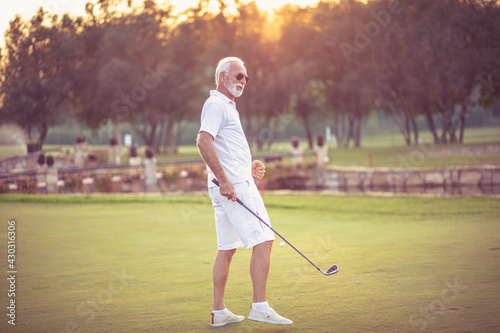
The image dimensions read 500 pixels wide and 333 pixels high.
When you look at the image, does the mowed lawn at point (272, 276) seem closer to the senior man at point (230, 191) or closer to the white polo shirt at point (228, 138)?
the senior man at point (230, 191)

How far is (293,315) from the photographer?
504 centimetres

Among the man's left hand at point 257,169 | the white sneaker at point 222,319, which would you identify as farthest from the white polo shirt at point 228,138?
the white sneaker at point 222,319

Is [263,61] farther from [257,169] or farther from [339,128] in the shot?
[257,169]

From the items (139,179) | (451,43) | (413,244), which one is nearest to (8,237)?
(413,244)

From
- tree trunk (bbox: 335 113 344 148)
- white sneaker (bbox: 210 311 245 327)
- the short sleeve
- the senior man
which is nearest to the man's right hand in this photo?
the senior man

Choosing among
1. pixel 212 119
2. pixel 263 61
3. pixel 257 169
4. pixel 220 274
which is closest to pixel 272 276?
pixel 257 169

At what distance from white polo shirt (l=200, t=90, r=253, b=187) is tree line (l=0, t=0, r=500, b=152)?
1310 inches

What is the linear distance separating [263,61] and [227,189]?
184 ft

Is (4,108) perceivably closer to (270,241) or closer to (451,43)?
(451,43)

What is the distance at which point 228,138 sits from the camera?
512 centimetres

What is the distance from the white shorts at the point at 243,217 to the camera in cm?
501

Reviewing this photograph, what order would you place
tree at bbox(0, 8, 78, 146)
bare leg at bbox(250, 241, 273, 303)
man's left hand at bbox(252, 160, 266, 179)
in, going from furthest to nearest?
tree at bbox(0, 8, 78, 146) → man's left hand at bbox(252, 160, 266, 179) → bare leg at bbox(250, 241, 273, 303)

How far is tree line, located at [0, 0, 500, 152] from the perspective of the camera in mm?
42906

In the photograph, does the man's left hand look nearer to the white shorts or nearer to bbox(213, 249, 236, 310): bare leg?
the white shorts
